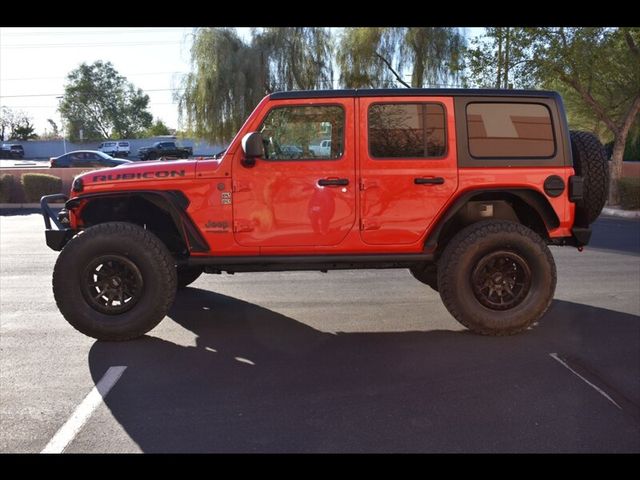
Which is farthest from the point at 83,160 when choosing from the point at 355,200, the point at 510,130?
the point at 510,130

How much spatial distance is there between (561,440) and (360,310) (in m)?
2.97

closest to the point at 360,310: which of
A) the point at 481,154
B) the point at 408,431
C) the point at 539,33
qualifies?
the point at 481,154

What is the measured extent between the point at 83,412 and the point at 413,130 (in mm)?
3469

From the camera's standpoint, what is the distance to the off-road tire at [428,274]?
20.2ft

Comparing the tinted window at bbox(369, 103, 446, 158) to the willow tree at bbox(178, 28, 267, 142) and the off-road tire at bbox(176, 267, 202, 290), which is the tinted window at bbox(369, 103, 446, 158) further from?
the willow tree at bbox(178, 28, 267, 142)

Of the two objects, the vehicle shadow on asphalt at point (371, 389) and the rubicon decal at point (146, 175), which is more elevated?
the rubicon decal at point (146, 175)

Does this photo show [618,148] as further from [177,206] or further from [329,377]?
[329,377]

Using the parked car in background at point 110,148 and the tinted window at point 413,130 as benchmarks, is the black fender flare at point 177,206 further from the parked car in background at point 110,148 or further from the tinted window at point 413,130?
the parked car in background at point 110,148

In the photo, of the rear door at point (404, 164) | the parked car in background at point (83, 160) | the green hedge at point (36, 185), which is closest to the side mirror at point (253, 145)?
the rear door at point (404, 164)

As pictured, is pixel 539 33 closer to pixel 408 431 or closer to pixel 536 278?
pixel 536 278

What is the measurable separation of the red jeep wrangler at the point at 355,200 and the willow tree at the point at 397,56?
23956 millimetres

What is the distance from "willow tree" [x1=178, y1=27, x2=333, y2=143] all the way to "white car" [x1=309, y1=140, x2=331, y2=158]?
943 inches

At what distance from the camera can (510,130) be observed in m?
5.25

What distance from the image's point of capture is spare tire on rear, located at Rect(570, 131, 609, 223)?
532 centimetres
